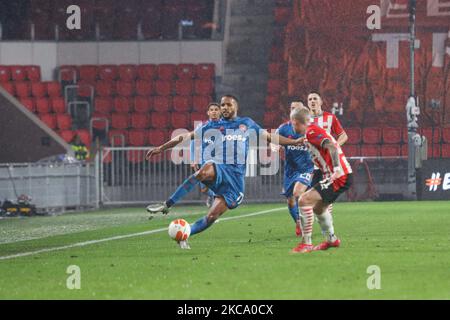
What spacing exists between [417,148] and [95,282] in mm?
20930

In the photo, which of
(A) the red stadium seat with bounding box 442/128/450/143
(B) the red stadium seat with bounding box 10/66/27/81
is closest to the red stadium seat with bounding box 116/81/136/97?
(B) the red stadium seat with bounding box 10/66/27/81

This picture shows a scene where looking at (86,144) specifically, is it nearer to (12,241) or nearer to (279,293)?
(12,241)

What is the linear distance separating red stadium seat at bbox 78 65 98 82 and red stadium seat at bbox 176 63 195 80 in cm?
253

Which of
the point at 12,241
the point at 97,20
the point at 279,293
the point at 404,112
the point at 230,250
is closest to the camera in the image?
the point at 279,293

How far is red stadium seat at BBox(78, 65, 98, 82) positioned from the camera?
108 feet

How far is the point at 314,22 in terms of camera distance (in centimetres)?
3250

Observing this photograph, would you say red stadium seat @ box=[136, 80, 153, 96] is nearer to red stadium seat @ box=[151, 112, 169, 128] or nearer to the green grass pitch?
red stadium seat @ box=[151, 112, 169, 128]

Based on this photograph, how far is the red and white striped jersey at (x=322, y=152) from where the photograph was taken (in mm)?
12453

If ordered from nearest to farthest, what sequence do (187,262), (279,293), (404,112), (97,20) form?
1. (279,293)
2. (187,262)
3. (404,112)
4. (97,20)

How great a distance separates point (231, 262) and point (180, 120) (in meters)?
20.7

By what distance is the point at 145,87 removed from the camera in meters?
32.9

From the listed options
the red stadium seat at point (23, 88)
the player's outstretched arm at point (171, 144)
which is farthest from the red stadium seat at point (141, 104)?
the player's outstretched arm at point (171, 144)

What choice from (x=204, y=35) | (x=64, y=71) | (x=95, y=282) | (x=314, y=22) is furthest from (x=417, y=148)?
(x=95, y=282)

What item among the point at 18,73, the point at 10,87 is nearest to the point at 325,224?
the point at 10,87
